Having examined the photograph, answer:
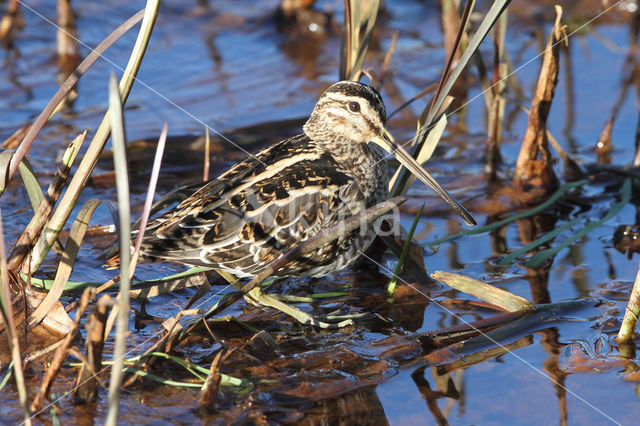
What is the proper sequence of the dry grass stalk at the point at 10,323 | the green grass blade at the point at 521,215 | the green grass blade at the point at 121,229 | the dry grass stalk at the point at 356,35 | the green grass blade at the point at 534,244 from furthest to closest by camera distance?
1. the dry grass stalk at the point at 356,35
2. the green grass blade at the point at 521,215
3. the green grass blade at the point at 534,244
4. the dry grass stalk at the point at 10,323
5. the green grass blade at the point at 121,229

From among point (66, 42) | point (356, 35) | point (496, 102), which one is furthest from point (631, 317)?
point (66, 42)

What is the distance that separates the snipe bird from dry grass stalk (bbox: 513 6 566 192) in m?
1.21

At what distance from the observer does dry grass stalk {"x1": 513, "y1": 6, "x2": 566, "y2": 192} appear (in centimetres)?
504

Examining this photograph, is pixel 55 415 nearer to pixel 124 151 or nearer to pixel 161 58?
pixel 124 151

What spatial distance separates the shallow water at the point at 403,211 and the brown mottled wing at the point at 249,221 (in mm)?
346

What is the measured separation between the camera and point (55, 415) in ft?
10.1

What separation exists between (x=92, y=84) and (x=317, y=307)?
3977 mm

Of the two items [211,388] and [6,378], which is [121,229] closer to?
[211,388]

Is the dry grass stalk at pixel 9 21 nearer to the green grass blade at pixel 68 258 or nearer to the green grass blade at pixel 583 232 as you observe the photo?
the green grass blade at pixel 68 258

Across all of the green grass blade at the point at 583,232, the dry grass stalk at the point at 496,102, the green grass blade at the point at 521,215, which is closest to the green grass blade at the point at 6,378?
the green grass blade at the point at 521,215

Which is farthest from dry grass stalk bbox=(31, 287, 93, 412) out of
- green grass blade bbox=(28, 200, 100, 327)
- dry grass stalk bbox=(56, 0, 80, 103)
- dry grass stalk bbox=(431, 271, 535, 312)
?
dry grass stalk bbox=(56, 0, 80, 103)

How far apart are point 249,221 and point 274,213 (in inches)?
5.3

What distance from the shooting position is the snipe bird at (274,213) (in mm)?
4113

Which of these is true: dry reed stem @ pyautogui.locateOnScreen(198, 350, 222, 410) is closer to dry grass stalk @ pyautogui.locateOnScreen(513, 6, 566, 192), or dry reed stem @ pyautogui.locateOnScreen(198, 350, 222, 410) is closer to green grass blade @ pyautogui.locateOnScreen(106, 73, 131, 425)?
green grass blade @ pyautogui.locateOnScreen(106, 73, 131, 425)
